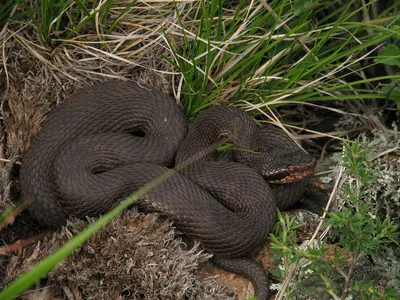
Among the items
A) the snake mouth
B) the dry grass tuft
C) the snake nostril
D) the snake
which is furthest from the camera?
the snake nostril

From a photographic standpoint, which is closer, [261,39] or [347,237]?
[347,237]

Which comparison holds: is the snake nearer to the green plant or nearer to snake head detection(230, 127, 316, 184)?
snake head detection(230, 127, 316, 184)

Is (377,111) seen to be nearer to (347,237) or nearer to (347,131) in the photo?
(347,131)

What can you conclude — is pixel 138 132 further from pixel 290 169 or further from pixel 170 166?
pixel 290 169

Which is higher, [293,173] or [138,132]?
[138,132]

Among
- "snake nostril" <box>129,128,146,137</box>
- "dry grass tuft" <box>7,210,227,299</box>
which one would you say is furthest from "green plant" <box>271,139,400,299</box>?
"snake nostril" <box>129,128,146,137</box>

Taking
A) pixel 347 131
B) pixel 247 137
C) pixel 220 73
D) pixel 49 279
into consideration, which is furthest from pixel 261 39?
pixel 49 279

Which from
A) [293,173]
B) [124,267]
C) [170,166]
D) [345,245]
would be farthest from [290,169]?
[124,267]

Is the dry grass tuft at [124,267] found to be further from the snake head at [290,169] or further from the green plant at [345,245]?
the snake head at [290,169]
